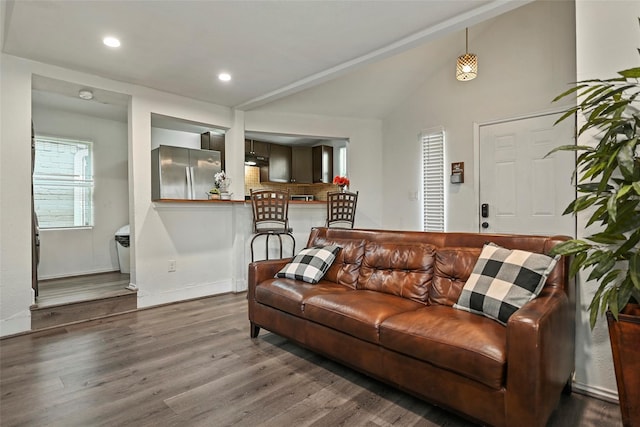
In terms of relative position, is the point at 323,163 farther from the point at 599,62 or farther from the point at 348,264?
the point at 599,62

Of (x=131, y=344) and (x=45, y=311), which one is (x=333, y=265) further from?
(x=45, y=311)

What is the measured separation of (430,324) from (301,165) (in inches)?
230

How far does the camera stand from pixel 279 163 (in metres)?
7.06

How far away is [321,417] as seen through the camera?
178 centimetres

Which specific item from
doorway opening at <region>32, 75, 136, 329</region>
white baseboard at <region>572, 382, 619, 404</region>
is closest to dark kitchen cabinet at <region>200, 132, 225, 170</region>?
doorway opening at <region>32, 75, 136, 329</region>

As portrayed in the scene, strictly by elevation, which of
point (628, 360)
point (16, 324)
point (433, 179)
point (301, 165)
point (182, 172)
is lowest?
point (16, 324)

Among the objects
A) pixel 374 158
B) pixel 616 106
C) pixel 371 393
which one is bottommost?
pixel 371 393

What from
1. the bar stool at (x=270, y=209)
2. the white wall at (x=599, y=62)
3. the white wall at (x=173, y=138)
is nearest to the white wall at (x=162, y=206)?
the bar stool at (x=270, y=209)

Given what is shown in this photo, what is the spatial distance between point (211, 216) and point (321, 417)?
10.5ft

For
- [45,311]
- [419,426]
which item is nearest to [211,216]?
[45,311]

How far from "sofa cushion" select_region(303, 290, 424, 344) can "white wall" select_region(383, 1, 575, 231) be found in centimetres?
258

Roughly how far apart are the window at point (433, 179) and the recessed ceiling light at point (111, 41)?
3791 millimetres

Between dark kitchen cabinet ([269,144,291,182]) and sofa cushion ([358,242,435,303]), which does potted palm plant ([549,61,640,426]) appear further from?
dark kitchen cabinet ([269,144,291,182])

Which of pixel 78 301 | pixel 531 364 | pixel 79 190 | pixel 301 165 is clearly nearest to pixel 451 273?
Result: pixel 531 364
